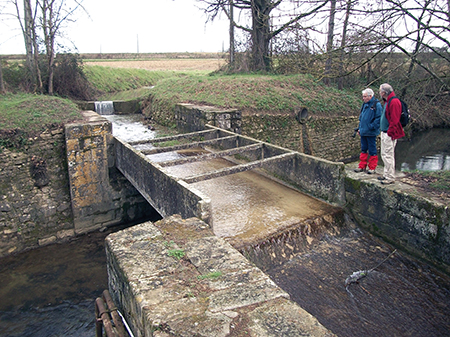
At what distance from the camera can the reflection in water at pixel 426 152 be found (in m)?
13.9

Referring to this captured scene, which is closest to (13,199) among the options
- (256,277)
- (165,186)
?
(165,186)

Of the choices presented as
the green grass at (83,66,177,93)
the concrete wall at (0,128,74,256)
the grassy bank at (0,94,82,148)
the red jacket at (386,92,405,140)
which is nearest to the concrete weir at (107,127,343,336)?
the red jacket at (386,92,405,140)

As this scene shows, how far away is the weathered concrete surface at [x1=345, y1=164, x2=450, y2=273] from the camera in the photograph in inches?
178

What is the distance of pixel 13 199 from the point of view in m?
8.21

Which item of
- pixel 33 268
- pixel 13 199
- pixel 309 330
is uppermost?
pixel 309 330

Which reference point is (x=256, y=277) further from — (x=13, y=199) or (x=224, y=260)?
(x=13, y=199)

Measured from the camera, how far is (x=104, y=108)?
53.7 ft

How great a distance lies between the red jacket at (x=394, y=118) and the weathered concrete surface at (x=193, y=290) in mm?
3413

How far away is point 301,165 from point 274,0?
46.1 ft

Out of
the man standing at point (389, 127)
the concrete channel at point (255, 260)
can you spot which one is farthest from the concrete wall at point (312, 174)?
the man standing at point (389, 127)

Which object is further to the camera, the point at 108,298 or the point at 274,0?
the point at 274,0

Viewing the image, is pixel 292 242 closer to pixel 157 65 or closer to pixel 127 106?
pixel 127 106

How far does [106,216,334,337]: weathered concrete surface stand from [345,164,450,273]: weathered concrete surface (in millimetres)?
2890

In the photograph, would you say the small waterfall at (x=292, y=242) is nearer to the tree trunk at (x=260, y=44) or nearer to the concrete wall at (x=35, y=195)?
the concrete wall at (x=35, y=195)
